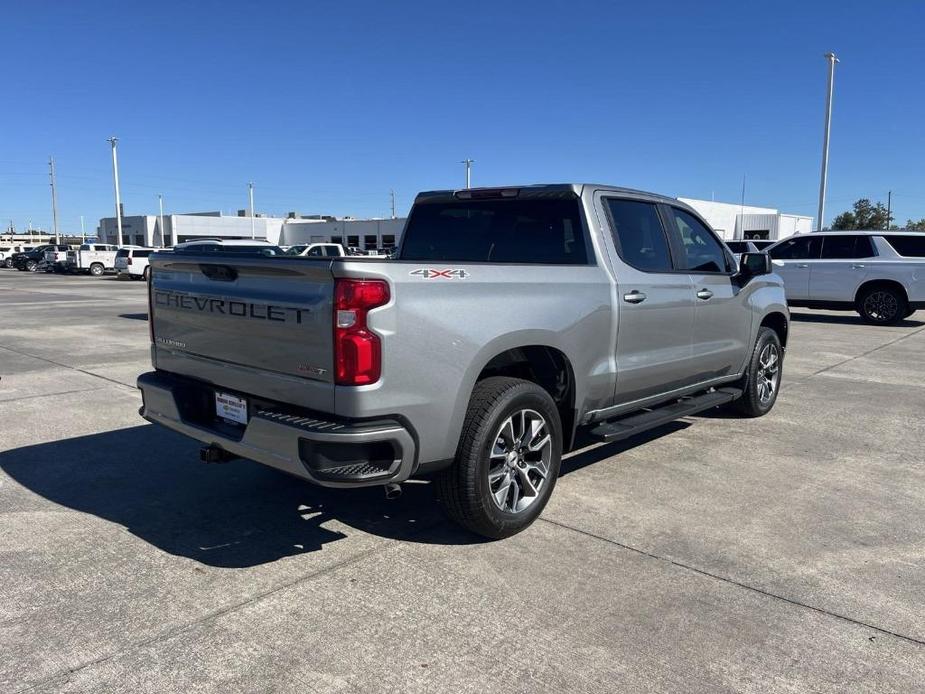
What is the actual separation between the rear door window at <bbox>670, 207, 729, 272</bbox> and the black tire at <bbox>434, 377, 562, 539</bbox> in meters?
2.18

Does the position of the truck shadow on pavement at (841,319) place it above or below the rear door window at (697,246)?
below

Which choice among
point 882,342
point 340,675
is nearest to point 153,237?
point 882,342

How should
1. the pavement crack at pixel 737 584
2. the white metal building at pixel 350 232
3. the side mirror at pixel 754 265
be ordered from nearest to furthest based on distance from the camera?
the pavement crack at pixel 737 584 → the side mirror at pixel 754 265 → the white metal building at pixel 350 232

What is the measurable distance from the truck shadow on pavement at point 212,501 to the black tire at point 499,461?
0.29m

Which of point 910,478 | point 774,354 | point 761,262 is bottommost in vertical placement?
point 910,478

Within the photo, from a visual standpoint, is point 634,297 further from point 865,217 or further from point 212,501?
point 865,217

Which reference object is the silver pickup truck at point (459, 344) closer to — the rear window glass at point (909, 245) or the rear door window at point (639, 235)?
the rear door window at point (639, 235)

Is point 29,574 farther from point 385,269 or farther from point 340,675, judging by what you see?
point 385,269

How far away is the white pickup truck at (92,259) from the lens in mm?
41781

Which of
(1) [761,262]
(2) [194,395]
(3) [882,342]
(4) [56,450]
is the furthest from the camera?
(3) [882,342]

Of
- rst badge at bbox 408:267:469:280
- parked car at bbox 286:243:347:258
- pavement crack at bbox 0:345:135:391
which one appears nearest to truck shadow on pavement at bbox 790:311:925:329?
parked car at bbox 286:243:347:258

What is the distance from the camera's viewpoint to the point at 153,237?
287 feet

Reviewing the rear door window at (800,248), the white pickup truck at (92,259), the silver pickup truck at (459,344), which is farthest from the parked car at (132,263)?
the silver pickup truck at (459,344)

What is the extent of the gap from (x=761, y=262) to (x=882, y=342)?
8.44 metres
